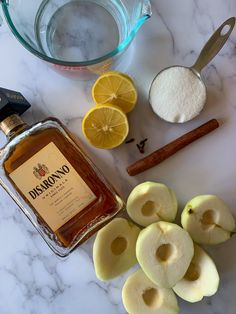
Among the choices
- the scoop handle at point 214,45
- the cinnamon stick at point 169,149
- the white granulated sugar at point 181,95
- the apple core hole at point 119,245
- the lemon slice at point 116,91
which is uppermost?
the lemon slice at point 116,91

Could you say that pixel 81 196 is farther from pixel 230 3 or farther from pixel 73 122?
pixel 230 3

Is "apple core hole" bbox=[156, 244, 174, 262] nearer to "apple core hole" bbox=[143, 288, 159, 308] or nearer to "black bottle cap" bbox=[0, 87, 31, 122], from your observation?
"apple core hole" bbox=[143, 288, 159, 308]

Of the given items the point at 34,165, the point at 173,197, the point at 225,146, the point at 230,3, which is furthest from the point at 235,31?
the point at 34,165

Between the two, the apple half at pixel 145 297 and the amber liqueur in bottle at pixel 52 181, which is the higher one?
the amber liqueur in bottle at pixel 52 181

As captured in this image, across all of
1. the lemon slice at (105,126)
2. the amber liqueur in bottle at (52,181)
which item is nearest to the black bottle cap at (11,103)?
the amber liqueur in bottle at (52,181)

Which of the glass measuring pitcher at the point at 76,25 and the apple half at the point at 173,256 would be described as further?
the glass measuring pitcher at the point at 76,25

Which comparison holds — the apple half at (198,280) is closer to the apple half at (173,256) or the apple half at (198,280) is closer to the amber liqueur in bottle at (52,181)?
the apple half at (173,256)
